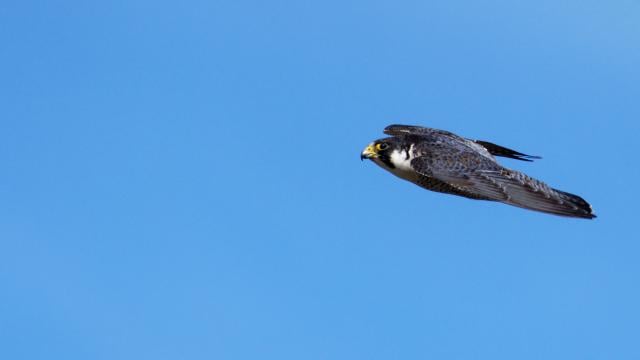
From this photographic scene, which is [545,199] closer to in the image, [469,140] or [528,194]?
[528,194]

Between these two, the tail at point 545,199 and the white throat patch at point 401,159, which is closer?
the tail at point 545,199

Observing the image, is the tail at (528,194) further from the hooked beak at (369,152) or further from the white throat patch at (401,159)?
the hooked beak at (369,152)

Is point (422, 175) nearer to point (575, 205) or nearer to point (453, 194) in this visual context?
point (453, 194)

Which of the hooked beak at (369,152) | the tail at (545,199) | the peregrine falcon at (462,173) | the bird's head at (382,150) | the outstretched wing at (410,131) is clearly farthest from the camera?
the outstretched wing at (410,131)

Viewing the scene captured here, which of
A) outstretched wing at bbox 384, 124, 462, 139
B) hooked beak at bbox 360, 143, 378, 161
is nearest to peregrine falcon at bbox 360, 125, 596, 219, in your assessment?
hooked beak at bbox 360, 143, 378, 161

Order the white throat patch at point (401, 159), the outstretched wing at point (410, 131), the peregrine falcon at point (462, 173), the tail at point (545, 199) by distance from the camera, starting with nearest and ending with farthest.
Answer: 1. the tail at point (545, 199)
2. the peregrine falcon at point (462, 173)
3. the white throat patch at point (401, 159)
4. the outstretched wing at point (410, 131)

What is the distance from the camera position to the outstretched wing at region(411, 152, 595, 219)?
16766 millimetres

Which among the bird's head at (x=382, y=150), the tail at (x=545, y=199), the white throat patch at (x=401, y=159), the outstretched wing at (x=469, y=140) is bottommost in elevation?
the tail at (x=545, y=199)

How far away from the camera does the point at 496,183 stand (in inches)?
693

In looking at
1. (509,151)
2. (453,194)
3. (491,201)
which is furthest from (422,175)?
(509,151)

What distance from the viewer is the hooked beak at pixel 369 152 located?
19602mm

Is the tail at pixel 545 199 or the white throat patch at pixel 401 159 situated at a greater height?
the white throat patch at pixel 401 159

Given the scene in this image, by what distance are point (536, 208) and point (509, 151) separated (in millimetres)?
5879

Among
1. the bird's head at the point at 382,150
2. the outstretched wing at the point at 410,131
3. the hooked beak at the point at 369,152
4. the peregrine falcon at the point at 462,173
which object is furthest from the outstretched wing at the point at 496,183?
the outstretched wing at the point at 410,131
